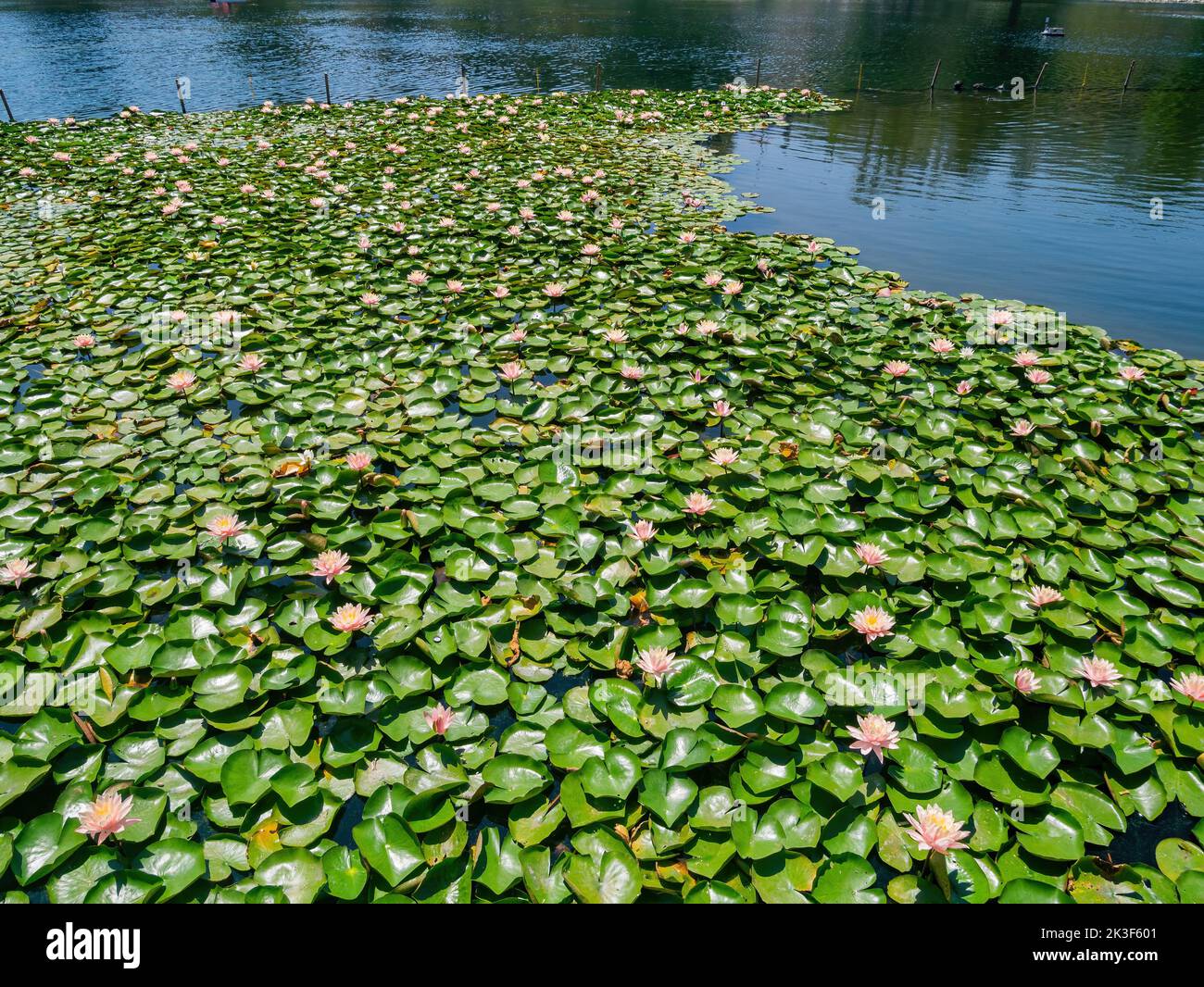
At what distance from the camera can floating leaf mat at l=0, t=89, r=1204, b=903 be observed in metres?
2.29

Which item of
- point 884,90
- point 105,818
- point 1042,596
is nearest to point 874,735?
point 1042,596

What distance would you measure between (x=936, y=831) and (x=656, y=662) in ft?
3.85

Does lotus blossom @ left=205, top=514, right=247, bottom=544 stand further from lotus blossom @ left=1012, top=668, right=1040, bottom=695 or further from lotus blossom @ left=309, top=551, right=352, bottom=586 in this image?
lotus blossom @ left=1012, top=668, right=1040, bottom=695

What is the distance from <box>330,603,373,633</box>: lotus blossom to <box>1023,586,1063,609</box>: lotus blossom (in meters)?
3.31

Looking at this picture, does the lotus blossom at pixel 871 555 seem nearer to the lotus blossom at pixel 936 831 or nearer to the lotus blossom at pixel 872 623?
the lotus blossom at pixel 872 623

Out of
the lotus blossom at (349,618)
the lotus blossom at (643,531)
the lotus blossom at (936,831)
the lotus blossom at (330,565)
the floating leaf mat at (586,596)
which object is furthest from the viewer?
the lotus blossom at (643,531)

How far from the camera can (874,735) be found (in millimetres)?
2430

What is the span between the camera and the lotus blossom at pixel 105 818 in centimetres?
213

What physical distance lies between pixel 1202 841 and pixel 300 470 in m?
4.78

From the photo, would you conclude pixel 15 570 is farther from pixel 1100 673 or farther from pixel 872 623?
pixel 1100 673

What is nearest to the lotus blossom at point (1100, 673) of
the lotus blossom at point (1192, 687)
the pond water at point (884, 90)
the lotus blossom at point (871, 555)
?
the lotus blossom at point (1192, 687)

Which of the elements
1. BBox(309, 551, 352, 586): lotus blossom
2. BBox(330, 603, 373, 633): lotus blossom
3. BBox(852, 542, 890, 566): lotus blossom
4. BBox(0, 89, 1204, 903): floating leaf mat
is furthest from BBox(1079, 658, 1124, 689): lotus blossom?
BBox(309, 551, 352, 586): lotus blossom

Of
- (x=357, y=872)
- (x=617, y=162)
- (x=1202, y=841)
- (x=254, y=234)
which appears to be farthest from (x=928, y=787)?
(x=617, y=162)

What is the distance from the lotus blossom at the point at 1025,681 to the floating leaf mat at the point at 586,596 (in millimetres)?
17
